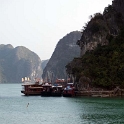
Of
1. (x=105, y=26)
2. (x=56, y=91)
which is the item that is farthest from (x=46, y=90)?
(x=105, y=26)

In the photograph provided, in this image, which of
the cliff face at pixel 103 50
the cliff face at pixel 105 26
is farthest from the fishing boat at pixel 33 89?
the cliff face at pixel 105 26

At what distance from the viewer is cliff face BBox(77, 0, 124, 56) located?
105 meters

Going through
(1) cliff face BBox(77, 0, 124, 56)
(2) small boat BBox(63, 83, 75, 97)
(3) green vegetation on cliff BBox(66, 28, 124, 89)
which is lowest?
(2) small boat BBox(63, 83, 75, 97)

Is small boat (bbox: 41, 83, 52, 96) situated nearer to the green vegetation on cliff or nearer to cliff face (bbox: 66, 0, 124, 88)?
cliff face (bbox: 66, 0, 124, 88)

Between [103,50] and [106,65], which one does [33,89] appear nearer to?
[106,65]

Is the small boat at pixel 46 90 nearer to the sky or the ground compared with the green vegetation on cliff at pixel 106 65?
nearer to the ground

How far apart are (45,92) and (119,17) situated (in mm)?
34250

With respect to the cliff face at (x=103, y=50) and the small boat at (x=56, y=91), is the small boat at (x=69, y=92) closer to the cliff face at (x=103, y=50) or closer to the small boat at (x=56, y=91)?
the small boat at (x=56, y=91)

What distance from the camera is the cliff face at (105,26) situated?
346 feet

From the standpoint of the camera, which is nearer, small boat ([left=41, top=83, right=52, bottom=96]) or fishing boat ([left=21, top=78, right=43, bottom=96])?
small boat ([left=41, top=83, right=52, bottom=96])

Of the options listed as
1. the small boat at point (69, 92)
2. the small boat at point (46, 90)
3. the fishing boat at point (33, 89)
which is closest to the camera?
the small boat at point (69, 92)

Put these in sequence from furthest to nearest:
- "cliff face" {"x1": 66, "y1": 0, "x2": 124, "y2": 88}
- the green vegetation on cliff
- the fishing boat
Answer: the fishing boat < "cliff face" {"x1": 66, "y1": 0, "x2": 124, "y2": 88} < the green vegetation on cliff

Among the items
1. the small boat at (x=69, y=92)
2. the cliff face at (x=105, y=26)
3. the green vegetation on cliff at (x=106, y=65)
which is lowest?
the small boat at (x=69, y=92)

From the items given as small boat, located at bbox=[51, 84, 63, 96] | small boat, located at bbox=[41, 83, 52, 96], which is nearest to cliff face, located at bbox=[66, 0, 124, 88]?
small boat, located at bbox=[51, 84, 63, 96]
